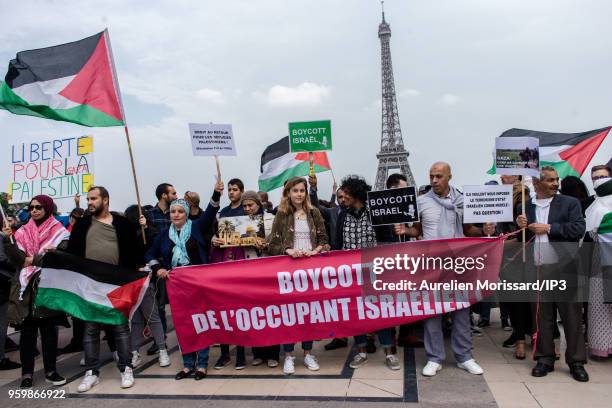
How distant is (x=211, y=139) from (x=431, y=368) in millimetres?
3526

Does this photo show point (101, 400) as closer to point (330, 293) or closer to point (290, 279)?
point (290, 279)

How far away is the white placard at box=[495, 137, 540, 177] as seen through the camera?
4.80 metres

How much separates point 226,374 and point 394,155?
52648mm

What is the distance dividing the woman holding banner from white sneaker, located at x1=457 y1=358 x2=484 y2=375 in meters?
1.50

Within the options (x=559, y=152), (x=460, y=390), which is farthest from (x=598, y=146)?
(x=460, y=390)

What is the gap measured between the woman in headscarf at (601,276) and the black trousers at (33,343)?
5.72 meters

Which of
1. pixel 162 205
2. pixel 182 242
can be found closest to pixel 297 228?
pixel 182 242

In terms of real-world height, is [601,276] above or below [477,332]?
above

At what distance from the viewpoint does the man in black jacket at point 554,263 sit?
4.49 metres

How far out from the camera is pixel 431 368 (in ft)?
15.2

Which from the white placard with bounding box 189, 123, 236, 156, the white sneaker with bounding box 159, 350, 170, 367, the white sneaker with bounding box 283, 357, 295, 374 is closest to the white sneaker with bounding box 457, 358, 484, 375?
the white sneaker with bounding box 283, 357, 295, 374

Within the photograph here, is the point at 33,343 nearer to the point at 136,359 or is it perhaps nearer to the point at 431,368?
the point at 136,359

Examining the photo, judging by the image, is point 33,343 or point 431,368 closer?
point 431,368

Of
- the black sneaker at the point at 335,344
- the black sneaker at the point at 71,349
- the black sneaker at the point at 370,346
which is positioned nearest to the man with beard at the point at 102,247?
the black sneaker at the point at 71,349
